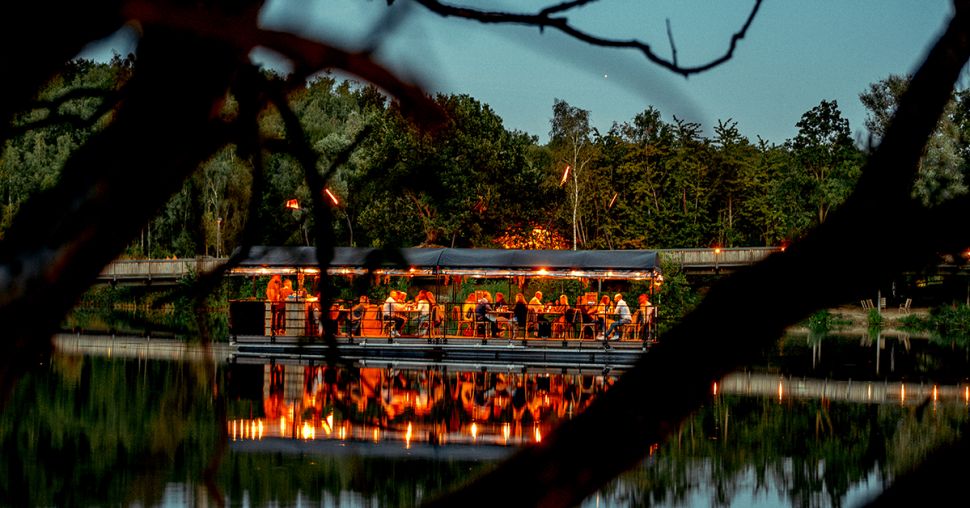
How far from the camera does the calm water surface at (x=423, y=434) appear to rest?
1631 cm

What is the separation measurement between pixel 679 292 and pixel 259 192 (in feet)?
122

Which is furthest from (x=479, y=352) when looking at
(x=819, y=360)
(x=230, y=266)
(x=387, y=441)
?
(x=230, y=266)

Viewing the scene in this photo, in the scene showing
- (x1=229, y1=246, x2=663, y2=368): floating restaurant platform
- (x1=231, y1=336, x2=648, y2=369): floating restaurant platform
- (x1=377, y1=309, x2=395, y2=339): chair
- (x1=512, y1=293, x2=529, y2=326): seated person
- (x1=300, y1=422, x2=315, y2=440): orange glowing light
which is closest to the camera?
(x1=300, y1=422, x2=315, y2=440): orange glowing light

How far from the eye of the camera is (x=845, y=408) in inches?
912

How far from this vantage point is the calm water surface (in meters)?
16.3

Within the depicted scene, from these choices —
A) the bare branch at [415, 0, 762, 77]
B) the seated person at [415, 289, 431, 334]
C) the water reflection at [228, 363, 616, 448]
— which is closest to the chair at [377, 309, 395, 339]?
the seated person at [415, 289, 431, 334]

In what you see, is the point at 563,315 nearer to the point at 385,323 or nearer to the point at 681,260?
the point at 385,323

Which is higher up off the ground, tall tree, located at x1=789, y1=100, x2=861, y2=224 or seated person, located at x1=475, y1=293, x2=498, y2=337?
tall tree, located at x1=789, y1=100, x2=861, y2=224

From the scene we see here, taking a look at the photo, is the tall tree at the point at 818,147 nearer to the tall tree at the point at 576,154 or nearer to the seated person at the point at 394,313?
the tall tree at the point at 576,154

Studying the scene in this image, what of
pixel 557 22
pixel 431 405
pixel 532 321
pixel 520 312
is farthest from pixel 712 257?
pixel 557 22

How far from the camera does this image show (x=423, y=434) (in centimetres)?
1906

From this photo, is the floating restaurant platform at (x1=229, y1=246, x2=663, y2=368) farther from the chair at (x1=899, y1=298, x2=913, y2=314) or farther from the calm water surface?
the chair at (x1=899, y1=298, x2=913, y2=314)

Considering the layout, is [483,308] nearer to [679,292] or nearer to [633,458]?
[679,292]

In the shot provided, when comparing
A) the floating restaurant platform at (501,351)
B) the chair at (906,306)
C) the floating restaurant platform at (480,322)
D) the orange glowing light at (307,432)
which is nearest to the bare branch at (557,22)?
the orange glowing light at (307,432)
